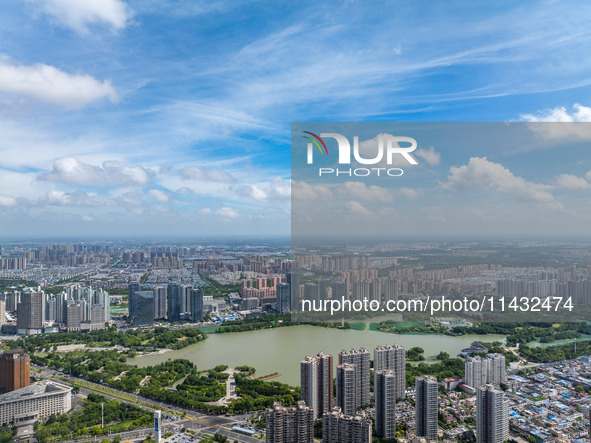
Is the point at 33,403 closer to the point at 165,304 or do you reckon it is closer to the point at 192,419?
the point at 192,419

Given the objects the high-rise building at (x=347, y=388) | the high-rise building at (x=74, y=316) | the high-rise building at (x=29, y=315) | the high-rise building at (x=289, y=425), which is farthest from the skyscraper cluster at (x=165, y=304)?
the high-rise building at (x=289, y=425)

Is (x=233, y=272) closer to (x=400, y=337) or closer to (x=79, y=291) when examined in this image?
(x=79, y=291)

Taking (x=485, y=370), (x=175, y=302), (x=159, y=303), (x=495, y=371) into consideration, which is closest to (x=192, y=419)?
(x=485, y=370)

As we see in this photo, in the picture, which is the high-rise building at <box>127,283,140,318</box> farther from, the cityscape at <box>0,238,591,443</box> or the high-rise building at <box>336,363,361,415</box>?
the high-rise building at <box>336,363,361,415</box>

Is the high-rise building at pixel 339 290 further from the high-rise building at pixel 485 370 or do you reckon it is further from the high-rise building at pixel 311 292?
the high-rise building at pixel 485 370

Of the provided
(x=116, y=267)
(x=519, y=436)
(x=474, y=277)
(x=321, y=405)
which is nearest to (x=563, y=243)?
(x=474, y=277)

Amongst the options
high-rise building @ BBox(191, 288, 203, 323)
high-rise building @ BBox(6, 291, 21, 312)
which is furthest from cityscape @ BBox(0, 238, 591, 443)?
high-rise building @ BBox(6, 291, 21, 312)

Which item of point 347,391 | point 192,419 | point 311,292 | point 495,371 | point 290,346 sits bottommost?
point 192,419

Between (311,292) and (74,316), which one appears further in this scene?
(74,316)
